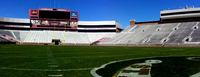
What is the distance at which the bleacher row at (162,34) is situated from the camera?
73.2 meters

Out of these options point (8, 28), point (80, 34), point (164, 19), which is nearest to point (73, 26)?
point (80, 34)

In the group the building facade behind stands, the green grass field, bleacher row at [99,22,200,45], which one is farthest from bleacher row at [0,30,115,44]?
the green grass field

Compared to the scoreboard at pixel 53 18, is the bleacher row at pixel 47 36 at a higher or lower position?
lower

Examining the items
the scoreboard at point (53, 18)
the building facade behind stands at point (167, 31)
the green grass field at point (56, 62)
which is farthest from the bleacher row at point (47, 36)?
the green grass field at point (56, 62)

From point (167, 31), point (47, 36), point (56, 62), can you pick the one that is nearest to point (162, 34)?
point (167, 31)

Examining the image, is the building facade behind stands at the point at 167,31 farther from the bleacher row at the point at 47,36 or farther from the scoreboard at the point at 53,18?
the scoreboard at the point at 53,18

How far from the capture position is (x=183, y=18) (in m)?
101

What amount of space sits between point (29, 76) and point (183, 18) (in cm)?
9610

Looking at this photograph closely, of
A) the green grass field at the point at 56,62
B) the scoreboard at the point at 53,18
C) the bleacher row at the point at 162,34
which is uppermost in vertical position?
the scoreboard at the point at 53,18

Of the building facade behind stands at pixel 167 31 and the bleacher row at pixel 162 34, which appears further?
the building facade behind stands at pixel 167 31

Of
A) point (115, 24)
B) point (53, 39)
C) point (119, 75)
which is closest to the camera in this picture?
point (119, 75)

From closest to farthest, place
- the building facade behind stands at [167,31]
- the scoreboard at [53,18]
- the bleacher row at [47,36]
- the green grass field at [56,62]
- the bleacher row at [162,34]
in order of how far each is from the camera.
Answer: the green grass field at [56,62]
the bleacher row at [162,34]
the building facade behind stands at [167,31]
the bleacher row at [47,36]
the scoreboard at [53,18]

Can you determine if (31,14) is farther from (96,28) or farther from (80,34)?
(96,28)

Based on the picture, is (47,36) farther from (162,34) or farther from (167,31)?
(162,34)
